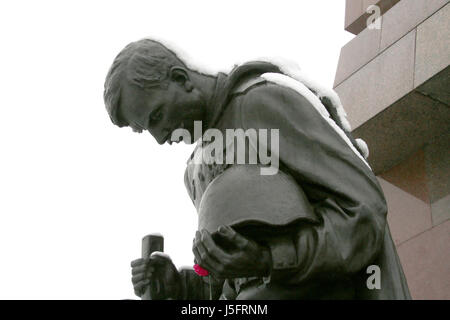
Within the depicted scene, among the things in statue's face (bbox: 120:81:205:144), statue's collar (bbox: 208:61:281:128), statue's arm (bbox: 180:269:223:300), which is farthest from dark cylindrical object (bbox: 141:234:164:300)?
statue's collar (bbox: 208:61:281:128)

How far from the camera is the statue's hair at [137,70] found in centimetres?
397

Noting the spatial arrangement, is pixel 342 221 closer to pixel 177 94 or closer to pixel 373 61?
pixel 177 94

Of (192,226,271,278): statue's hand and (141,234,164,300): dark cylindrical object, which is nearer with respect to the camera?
(192,226,271,278): statue's hand

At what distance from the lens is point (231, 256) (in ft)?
11.4

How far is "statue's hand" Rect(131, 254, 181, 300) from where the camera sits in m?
4.09

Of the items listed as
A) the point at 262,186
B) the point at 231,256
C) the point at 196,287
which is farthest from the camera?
the point at 196,287

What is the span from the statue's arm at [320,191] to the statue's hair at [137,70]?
1.25 feet

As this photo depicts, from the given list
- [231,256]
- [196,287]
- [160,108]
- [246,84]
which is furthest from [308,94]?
[196,287]

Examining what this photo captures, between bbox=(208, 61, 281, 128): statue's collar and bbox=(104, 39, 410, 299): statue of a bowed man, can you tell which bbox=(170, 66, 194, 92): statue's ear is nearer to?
bbox=(104, 39, 410, 299): statue of a bowed man

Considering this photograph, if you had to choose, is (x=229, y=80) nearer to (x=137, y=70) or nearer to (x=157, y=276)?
(x=137, y=70)

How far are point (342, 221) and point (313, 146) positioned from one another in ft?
1.22

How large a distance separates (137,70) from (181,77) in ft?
0.64

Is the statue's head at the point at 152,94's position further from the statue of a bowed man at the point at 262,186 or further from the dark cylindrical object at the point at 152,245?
the dark cylindrical object at the point at 152,245
